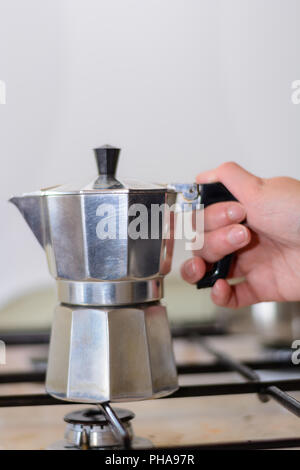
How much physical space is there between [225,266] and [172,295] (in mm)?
617

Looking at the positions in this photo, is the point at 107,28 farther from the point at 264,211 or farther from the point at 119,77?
the point at 264,211

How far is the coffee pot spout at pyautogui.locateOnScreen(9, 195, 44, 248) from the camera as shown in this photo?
24.7 inches

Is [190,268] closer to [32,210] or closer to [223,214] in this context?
[223,214]

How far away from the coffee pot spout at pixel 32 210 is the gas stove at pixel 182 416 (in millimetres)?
201

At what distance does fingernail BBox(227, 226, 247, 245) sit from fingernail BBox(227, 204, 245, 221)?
2cm

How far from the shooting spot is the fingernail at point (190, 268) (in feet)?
2.83

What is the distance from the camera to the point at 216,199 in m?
0.69

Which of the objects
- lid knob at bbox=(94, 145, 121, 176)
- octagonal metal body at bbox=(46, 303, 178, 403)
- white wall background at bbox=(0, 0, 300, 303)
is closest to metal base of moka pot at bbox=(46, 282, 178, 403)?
octagonal metal body at bbox=(46, 303, 178, 403)

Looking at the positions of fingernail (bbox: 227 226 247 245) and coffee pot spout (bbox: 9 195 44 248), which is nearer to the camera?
coffee pot spout (bbox: 9 195 44 248)

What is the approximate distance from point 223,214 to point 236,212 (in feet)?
0.08

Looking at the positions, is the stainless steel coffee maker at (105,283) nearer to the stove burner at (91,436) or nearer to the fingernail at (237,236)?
the stove burner at (91,436)
